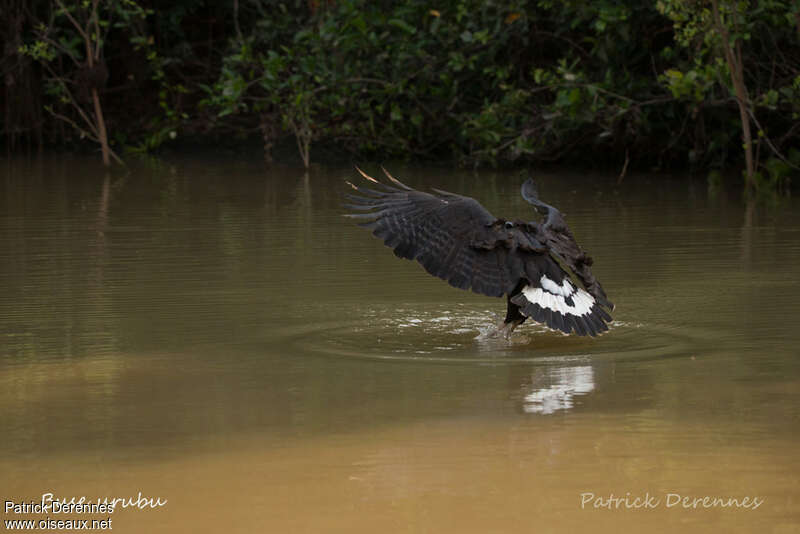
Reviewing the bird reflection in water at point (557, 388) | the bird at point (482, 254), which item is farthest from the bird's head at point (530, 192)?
the bird reflection in water at point (557, 388)

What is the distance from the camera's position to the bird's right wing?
6.12 metres

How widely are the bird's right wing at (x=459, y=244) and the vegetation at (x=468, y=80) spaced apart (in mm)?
6315

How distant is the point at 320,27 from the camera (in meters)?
15.7

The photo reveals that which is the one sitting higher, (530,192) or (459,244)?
(530,192)

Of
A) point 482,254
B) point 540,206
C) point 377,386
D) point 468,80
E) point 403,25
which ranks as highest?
point 403,25

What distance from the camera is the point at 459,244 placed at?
6.14m

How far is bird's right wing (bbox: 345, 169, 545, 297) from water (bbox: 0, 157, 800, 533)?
35 centimetres

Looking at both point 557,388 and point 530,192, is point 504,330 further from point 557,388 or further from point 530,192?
point 557,388

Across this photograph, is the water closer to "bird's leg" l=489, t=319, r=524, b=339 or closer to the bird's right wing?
"bird's leg" l=489, t=319, r=524, b=339

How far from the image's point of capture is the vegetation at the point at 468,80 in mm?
13388

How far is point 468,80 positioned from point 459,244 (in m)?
10.6

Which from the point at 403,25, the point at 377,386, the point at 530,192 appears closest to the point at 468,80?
the point at 403,25

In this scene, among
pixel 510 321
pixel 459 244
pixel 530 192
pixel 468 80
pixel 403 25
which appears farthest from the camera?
pixel 468 80

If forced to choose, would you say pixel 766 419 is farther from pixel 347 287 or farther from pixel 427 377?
pixel 347 287
